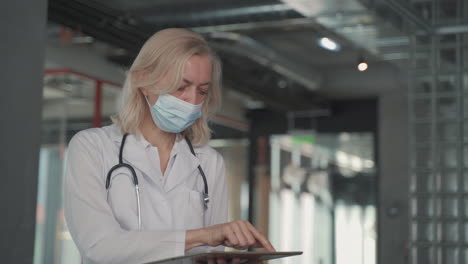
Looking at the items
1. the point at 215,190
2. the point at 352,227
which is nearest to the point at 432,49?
the point at 215,190

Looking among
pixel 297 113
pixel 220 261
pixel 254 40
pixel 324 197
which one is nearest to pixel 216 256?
pixel 220 261

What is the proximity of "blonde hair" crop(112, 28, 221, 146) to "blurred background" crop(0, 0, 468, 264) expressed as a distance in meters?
1.81

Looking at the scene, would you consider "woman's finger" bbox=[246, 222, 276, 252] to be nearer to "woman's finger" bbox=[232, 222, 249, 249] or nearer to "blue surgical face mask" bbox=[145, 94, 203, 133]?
"woman's finger" bbox=[232, 222, 249, 249]

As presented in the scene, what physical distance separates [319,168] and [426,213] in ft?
21.8

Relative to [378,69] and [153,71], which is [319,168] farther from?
[153,71]

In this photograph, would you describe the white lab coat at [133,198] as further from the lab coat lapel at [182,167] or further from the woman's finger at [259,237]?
the woman's finger at [259,237]

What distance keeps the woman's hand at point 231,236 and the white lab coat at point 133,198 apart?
32mm

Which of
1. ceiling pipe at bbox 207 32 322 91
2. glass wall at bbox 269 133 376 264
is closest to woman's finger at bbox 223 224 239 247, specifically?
ceiling pipe at bbox 207 32 322 91

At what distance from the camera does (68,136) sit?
25.7 feet

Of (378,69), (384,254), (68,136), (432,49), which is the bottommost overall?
(384,254)

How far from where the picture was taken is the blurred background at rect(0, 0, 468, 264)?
3633 mm

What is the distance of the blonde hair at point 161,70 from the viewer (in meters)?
1.67

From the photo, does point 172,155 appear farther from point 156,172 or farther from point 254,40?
point 254,40

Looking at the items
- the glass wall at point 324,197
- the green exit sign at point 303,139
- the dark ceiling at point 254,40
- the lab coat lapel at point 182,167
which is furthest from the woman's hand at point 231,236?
the green exit sign at point 303,139
